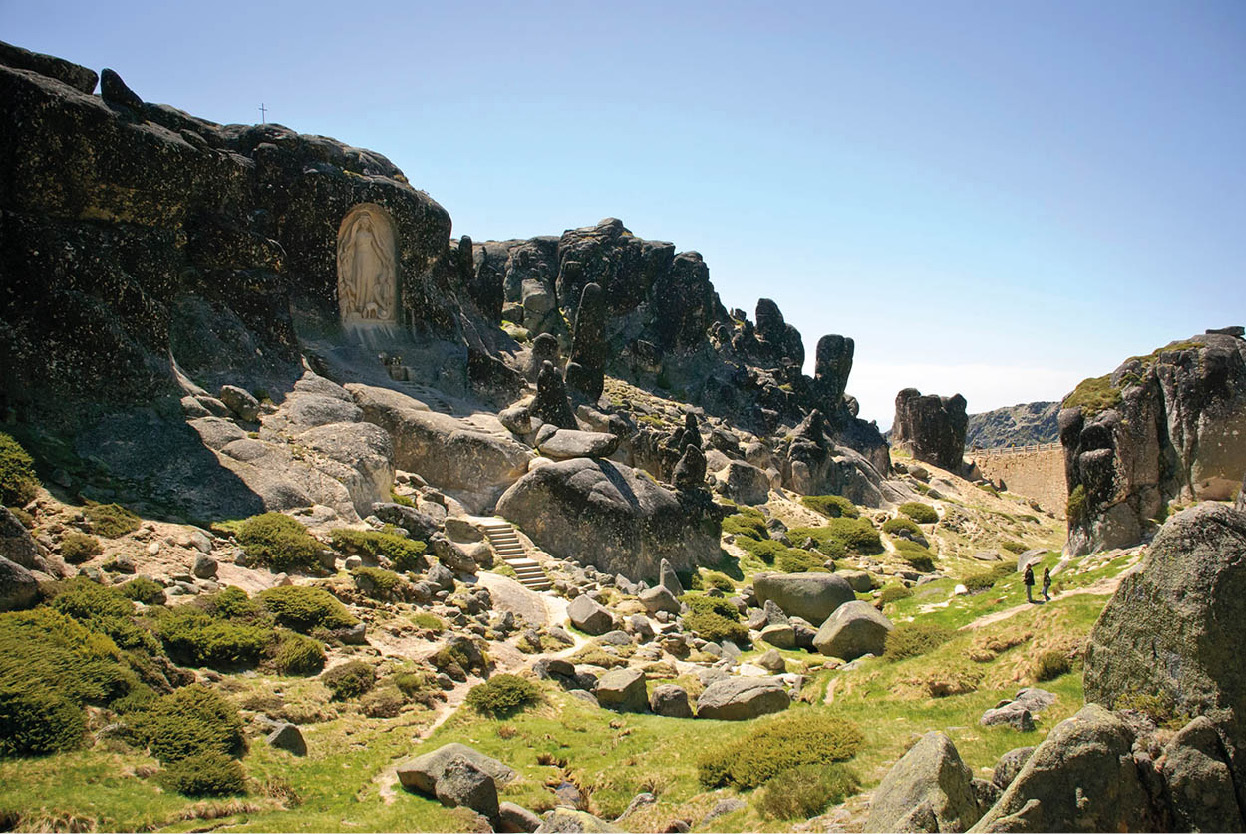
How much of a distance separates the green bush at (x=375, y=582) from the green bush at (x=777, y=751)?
9899 mm

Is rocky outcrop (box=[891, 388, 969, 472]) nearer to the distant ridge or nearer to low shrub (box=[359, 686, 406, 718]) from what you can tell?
low shrub (box=[359, 686, 406, 718])

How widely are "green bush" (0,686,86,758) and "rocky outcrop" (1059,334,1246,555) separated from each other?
2849 cm

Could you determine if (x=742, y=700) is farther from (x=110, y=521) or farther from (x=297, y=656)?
(x=110, y=521)

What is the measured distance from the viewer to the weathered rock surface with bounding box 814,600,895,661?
24.1 metres

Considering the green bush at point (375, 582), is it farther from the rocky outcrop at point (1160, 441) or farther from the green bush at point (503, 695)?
the rocky outcrop at point (1160, 441)

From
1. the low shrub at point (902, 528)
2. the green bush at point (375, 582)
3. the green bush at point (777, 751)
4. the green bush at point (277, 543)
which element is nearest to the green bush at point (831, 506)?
the low shrub at point (902, 528)

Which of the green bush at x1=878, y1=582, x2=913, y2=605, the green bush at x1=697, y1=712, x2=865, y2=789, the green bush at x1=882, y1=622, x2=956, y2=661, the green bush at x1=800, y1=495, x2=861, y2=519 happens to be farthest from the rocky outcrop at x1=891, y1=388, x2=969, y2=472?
the green bush at x1=697, y1=712, x2=865, y2=789

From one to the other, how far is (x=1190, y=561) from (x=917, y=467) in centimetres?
6570

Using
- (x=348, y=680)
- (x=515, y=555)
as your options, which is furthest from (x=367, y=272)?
(x=348, y=680)

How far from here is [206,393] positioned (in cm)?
2677

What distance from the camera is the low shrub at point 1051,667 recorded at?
1603 cm

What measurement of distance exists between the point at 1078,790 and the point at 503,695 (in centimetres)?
1217

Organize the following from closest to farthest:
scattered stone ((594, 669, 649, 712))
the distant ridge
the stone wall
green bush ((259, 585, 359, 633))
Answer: green bush ((259, 585, 359, 633))
scattered stone ((594, 669, 649, 712))
the stone wall
the distant ridge

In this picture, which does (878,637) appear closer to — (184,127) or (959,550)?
(959,550)
